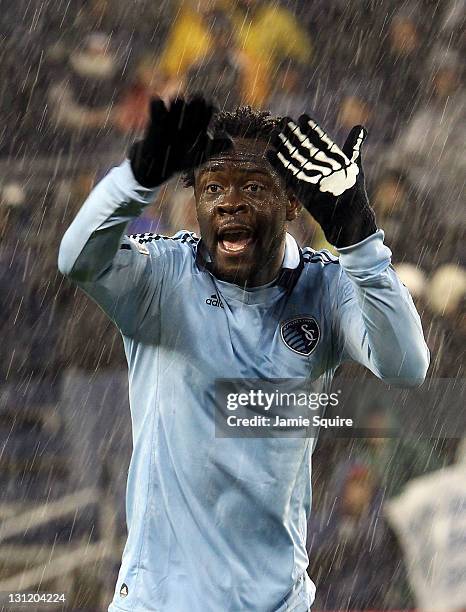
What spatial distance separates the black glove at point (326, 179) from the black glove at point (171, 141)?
6.0 inches

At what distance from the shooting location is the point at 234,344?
218cm

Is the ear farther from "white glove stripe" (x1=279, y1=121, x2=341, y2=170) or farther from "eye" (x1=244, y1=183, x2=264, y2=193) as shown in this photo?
"white glove stripe" (x1=279, y1=121, x2=341, y2=170)

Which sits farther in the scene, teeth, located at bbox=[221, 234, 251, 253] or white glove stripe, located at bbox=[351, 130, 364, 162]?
teeth, located at bbox=[221, 234, 251, 253]

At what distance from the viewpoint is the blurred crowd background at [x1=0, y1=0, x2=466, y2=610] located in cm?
373

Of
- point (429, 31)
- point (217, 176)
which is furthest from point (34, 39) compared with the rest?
point (217, 176)

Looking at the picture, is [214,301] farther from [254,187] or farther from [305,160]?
[305,160]

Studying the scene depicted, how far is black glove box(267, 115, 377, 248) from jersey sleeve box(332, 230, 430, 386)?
0.04m

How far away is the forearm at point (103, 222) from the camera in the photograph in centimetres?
190

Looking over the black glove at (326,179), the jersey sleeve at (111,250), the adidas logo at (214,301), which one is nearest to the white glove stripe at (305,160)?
the black glove at (326,179)

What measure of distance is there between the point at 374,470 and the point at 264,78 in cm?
174

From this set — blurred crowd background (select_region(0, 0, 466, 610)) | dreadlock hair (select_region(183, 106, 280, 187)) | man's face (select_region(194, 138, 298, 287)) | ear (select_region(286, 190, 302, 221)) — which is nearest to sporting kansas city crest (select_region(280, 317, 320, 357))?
man's face (select_region(194, 138, 298, 287))

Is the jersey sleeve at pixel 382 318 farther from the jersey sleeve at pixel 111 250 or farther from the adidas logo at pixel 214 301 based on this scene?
the jersey sleeve at pixel 111 250

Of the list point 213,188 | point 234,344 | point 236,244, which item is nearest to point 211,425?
point 234,344

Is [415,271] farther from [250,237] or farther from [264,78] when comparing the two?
[250,237]
